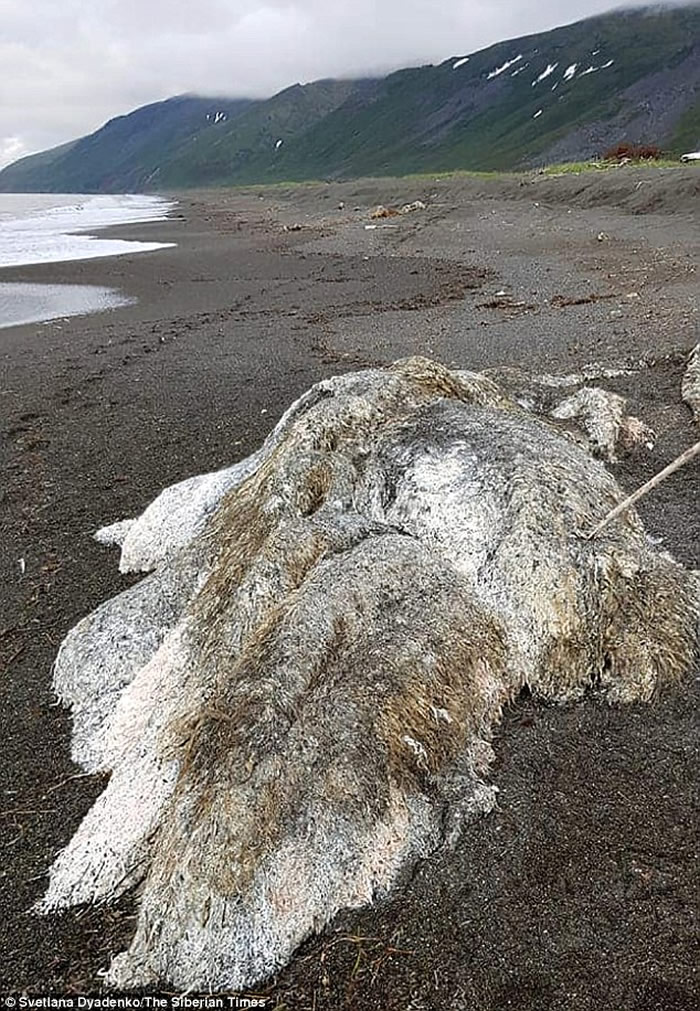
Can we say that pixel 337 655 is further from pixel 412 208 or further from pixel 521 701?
pixel 412 208

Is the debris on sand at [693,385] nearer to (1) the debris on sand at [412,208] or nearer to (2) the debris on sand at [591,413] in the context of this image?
(2) the debris on sand at [591,413]

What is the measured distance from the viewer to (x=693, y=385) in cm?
1040

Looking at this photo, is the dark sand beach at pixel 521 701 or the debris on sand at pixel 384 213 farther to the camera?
the debris on sand at pixel 384 213

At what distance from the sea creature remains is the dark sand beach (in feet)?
0.60

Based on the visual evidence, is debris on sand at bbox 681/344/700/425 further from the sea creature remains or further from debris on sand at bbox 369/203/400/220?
debris on sand at bbox 369/203/400/220

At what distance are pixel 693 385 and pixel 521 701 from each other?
7050 mm

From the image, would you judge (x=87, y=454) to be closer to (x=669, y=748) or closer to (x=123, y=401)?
(x=123, y=401)

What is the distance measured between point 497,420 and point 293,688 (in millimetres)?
3018

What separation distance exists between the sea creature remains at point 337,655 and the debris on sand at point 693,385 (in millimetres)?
4153

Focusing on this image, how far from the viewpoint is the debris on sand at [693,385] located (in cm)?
999

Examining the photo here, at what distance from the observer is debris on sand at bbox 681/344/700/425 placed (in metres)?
9.99

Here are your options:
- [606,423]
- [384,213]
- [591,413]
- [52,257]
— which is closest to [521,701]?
[606,423]

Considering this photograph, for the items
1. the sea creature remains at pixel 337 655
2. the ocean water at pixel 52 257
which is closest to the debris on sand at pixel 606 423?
the sea creature remains at pixel 337 655

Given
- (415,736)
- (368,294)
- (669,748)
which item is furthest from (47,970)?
(368,294)
